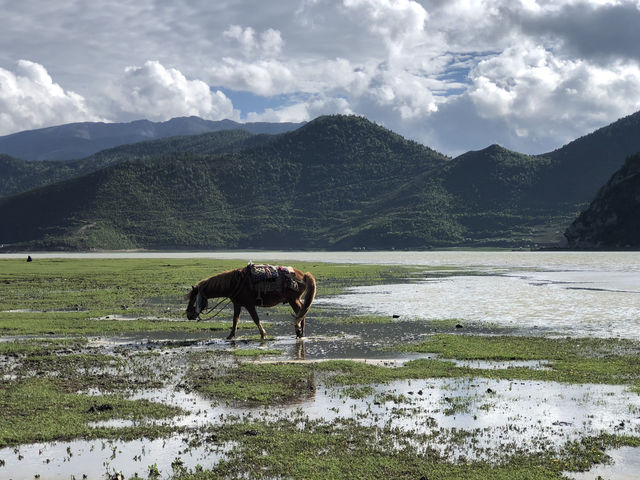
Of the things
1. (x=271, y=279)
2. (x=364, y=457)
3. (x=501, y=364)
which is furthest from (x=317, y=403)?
(x=271, y=279)

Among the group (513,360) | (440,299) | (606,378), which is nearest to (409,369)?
(513,360)

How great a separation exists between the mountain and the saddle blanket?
5816 inches

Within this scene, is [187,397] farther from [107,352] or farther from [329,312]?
[329,312]

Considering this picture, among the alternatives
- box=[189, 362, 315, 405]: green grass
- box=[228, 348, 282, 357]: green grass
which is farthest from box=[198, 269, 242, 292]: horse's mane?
box=[189, 362, 315, 405]: green grass

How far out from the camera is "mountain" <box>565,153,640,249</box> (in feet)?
497

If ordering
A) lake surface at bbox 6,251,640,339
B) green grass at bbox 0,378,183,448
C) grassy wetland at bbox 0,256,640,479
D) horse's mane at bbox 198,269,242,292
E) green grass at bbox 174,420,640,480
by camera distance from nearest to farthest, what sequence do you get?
1. green grass at bbox 174,420,640,480
2. grassy wetland at bbox 0,256,640,479
3. green grass at bbox 0,378,183,448
4. horse's mane at bbox 198,269,242,292
5. lake surface at bbox 6,251,640,339

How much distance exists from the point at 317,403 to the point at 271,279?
10.3m

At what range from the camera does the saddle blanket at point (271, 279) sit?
23250mm

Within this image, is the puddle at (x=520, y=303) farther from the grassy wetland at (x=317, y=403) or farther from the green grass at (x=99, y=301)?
the green grass at (x=99, y=301)

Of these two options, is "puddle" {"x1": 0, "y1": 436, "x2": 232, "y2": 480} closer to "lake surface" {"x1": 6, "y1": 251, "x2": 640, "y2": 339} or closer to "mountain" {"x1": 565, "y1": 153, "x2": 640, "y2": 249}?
"lake surface" {"x1": 6, "y1": 251, "x2": 640, "y2": 339}

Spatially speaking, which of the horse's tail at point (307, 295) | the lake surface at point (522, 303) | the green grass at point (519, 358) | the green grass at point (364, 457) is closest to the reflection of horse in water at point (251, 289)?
the horse's tail at point (307, 295)

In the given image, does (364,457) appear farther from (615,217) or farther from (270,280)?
(615,217)

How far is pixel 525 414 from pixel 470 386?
2.62 metres

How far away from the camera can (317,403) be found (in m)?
13.5
